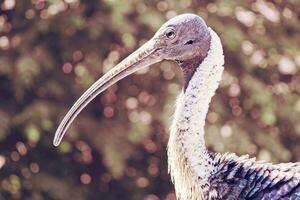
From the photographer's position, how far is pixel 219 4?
948cm

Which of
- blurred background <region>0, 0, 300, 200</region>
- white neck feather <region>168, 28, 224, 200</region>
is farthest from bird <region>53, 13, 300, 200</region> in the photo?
blurred background <region>0, 0, 300, 200</region>

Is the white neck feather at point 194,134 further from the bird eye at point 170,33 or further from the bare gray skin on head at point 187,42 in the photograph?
the bird eye at point 170,33

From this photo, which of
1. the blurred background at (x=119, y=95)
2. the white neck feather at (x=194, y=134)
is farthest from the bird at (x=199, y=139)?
the blurred background at (x=119, y=95)

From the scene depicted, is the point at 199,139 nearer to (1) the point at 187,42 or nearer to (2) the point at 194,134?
(2) the point at 194,134

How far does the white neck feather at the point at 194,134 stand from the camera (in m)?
6.07

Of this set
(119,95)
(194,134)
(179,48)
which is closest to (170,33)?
(179,48)

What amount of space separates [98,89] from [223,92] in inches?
143

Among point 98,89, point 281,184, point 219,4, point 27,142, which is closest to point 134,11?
point 219,4

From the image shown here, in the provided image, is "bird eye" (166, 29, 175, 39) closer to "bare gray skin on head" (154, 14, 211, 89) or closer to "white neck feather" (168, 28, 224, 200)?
"bare gray skin on head" (154, 14, 211, 89)

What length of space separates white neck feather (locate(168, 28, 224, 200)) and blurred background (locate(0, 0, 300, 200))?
9.63 ft

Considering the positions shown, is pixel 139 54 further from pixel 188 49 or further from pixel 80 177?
pixel 80 177

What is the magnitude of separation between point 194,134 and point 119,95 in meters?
3.86

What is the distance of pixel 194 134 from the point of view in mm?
6070

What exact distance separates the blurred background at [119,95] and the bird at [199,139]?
9.19 feet
